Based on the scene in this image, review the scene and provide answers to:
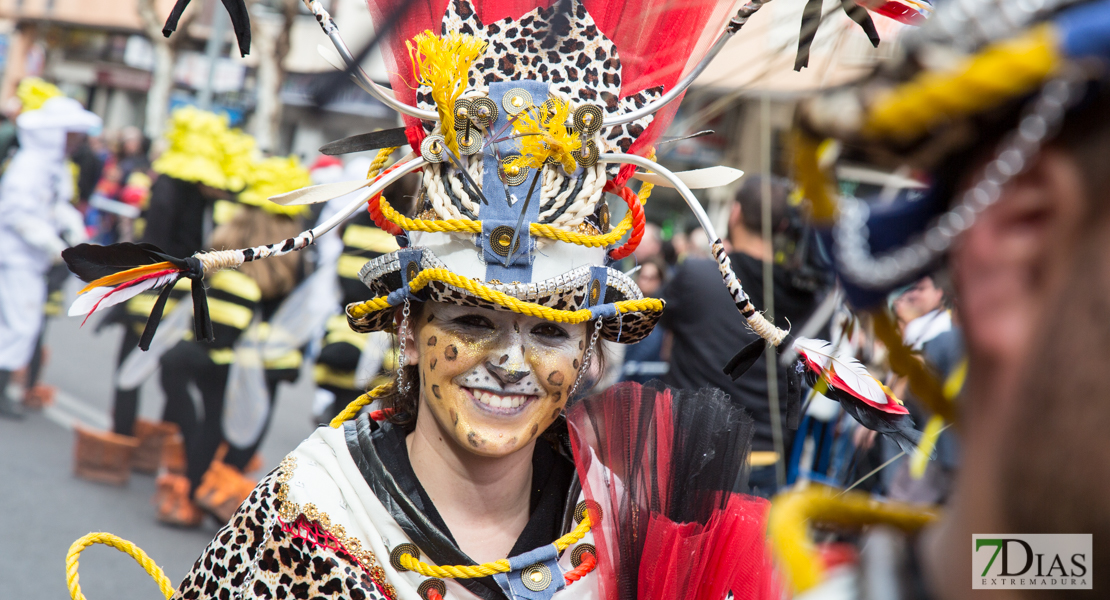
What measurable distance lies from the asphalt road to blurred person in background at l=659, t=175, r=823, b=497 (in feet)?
8.89

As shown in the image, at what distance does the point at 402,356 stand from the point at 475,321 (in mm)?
264

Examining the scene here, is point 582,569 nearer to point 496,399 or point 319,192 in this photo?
point 496,399

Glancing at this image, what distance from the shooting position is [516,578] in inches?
78.2

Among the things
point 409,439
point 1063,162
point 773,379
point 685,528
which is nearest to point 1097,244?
point 1063,162

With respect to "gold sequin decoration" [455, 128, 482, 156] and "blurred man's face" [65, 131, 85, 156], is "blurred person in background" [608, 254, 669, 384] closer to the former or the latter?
"blurred man's face" [65, 131, 85, 156]

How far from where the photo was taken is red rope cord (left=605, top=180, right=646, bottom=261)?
6.89 feet

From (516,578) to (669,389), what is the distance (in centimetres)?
53

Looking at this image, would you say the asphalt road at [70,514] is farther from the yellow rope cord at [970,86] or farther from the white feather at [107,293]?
the yellow rope cord at [970,86]

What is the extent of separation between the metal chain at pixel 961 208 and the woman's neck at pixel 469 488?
4.53 feet

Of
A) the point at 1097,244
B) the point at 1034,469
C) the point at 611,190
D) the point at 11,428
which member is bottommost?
the point at 11,428

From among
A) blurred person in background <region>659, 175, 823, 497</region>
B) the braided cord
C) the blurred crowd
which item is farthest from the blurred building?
the braided cord

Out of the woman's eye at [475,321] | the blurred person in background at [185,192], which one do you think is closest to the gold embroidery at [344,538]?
the woman's eye at [475,321]

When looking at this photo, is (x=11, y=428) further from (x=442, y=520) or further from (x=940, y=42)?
(x=940, y=42)

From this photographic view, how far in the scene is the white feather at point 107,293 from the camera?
6.33ft
